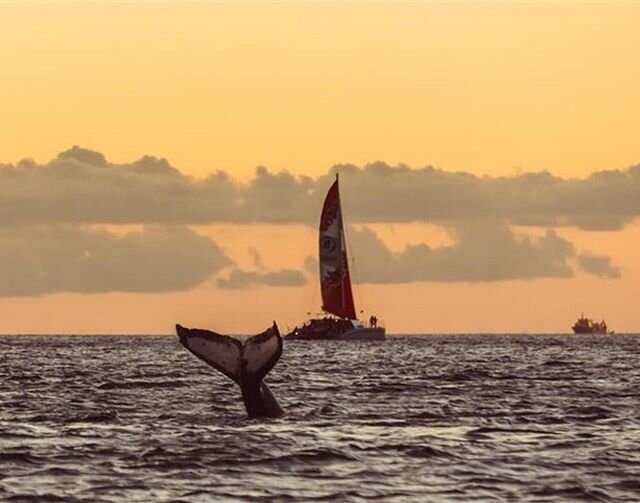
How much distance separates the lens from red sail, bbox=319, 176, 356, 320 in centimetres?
13075

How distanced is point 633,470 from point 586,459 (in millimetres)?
1374

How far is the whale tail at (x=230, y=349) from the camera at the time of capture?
28.0m

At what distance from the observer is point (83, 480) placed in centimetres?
2227

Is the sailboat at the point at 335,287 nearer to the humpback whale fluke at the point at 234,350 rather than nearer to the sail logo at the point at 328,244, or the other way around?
the sail logo at the point at 328,244

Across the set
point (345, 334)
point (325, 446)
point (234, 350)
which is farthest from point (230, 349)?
point (345, 334)

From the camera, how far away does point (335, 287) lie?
135 meters

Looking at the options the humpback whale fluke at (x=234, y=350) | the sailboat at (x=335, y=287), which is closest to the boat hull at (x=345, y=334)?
the sailboat at (x=335, y=287)

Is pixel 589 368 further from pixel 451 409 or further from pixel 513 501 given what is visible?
pixel 513 501

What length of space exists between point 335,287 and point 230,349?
4211 inches

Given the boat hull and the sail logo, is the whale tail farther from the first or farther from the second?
the boat hull

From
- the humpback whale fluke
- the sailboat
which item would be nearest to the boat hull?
the sailboat

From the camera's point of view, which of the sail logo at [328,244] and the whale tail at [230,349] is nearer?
the whale tail at [230,349]

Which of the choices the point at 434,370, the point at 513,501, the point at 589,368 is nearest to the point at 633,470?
the point at 513,501

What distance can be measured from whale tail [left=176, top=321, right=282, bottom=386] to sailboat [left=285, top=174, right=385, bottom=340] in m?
102
